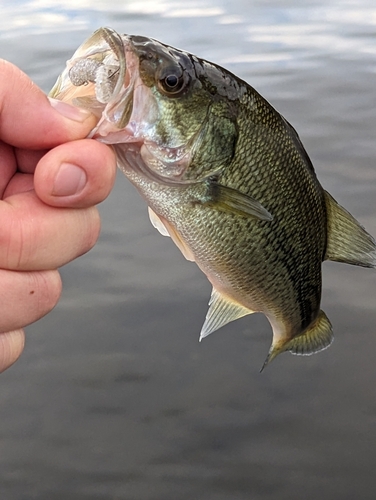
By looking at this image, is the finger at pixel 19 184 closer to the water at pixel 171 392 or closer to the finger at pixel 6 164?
the finger at pixel 6 164

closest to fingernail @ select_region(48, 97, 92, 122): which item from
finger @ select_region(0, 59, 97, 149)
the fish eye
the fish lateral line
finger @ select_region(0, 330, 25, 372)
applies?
finger @ select_region(0, 59, 97, 149)

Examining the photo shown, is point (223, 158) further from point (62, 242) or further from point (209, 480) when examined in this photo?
point (209, 480)

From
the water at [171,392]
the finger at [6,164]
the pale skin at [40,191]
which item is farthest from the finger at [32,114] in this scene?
the water at [171,392]

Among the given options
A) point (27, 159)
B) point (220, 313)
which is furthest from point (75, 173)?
point (220, 313)

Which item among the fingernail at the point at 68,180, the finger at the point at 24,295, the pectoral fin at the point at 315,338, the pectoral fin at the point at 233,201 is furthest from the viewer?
the pectoral fin at the point at 315,338

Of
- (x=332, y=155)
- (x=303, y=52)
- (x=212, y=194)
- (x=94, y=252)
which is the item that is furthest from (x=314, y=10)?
(x=212, y=194)

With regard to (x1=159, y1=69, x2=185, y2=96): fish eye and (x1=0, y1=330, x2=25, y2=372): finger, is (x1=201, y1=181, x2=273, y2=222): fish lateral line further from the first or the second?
(x1=0, y1=330, x2=25, y2=372): finger

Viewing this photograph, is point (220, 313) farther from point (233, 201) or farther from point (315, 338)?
point (233, 201)
